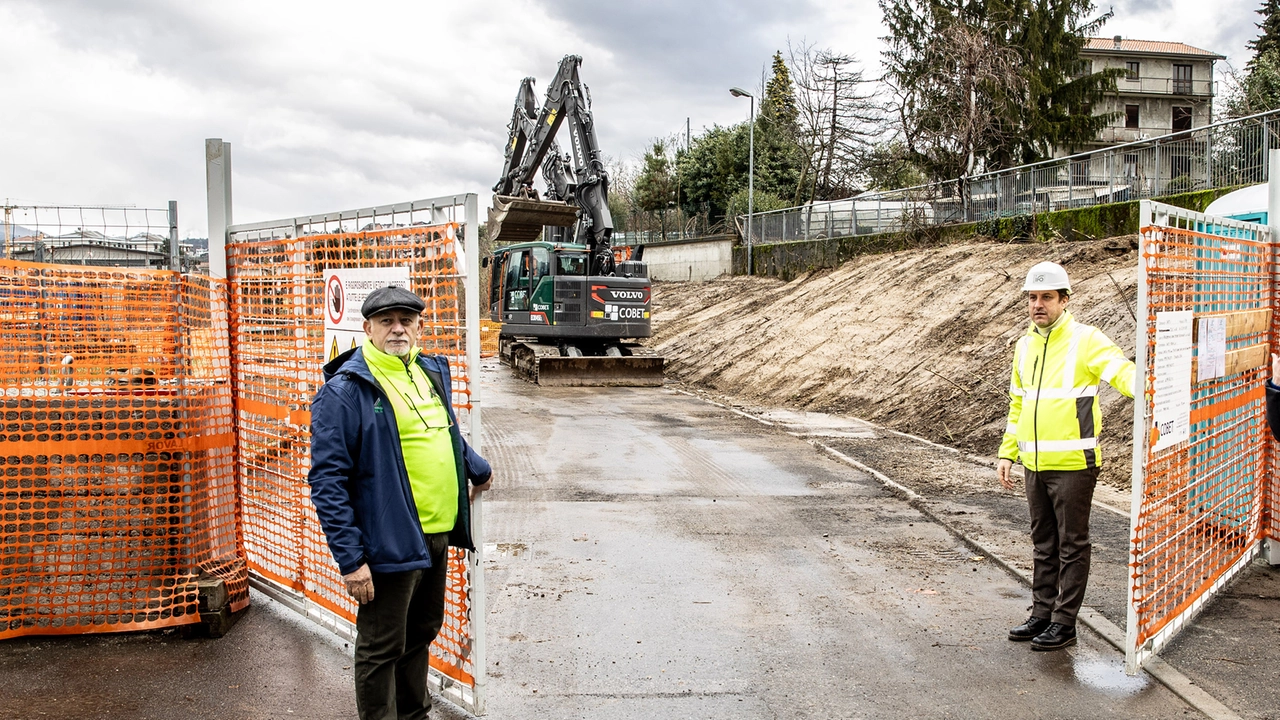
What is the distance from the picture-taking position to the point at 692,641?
5.71m

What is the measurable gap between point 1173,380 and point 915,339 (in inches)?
501

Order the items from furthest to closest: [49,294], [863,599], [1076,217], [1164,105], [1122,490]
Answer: [1164,105] < [1076,217] < [1122,490] < [863,599] < [49,294]

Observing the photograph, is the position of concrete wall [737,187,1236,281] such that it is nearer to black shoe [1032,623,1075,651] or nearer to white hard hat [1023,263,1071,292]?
white hard hat [1023,263,1071,292]

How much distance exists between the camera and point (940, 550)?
7812mm

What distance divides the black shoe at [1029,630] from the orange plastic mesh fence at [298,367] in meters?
3.07

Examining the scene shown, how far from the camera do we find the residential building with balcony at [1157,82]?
2940 inches

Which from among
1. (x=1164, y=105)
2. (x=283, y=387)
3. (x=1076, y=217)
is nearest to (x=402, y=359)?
(x=283, y=387)

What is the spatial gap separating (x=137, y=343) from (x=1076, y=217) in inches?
706

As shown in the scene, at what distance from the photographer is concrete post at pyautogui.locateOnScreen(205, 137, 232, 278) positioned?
20.7ft

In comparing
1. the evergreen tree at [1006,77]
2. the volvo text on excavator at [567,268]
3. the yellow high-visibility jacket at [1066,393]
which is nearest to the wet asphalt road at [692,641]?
the yellow high-visibility jacket at [1066,393]

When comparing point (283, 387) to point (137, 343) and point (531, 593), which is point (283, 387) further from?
point (531, 593)

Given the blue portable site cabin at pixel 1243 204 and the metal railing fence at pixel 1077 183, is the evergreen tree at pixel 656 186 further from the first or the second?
the blue portable site cabin at pixel 1243 204

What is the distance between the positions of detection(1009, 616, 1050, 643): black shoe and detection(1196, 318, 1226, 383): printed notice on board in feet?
5.54

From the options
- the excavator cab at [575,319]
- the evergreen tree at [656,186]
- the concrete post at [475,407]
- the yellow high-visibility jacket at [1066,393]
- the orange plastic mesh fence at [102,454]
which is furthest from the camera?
the evergreen tree at [656,186]
